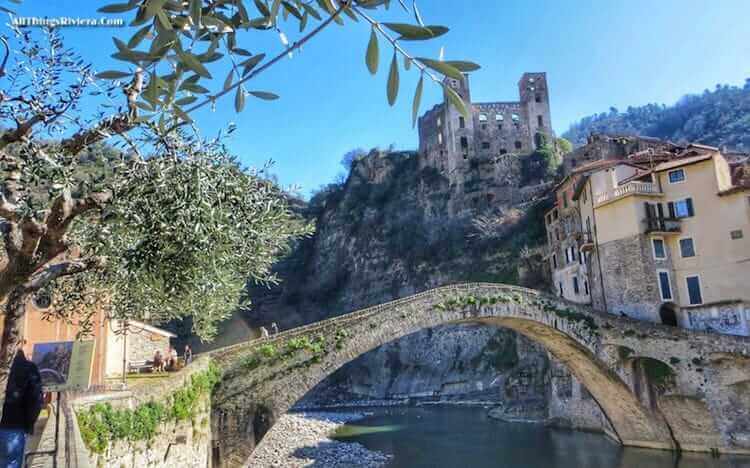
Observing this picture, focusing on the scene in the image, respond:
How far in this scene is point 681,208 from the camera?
75.7 feet

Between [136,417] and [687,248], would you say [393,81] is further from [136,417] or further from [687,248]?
[687,248]

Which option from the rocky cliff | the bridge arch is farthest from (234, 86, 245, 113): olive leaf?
the rocky cliff

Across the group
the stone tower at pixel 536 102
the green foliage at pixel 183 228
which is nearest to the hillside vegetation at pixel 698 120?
the stone tower at pixel 536 102

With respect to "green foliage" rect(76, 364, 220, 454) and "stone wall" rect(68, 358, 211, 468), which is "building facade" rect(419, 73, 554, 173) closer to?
"stone wall" rect(68, 358, 211, 468)

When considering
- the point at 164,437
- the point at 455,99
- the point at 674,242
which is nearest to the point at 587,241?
the point at 674,242

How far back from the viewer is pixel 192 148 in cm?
592

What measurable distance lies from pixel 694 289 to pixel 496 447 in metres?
11.4

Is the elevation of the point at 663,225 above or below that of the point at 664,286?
above

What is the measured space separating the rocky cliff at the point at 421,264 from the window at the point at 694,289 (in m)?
11.1

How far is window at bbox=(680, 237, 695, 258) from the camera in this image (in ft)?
73.8

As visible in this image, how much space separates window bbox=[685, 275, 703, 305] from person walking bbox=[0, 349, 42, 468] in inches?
977

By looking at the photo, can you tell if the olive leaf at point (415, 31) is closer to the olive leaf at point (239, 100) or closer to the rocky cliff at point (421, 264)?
the olive leaf at point (239, 100)

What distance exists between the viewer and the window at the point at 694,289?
22.1m

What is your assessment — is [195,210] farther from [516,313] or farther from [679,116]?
[679,116]
